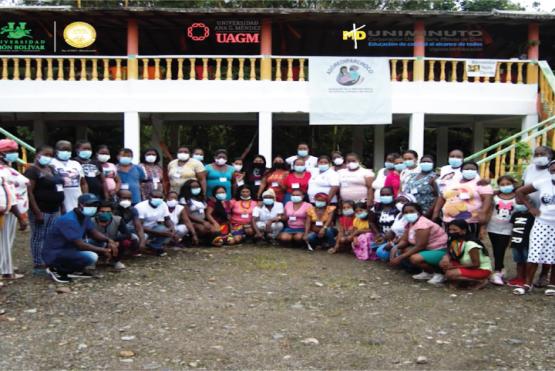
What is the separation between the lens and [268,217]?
24.9 feet

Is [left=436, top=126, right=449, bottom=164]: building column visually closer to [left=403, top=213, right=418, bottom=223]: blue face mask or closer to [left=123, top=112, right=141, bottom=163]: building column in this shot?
[left=123, top=112, right=141, bottom=163]: building column

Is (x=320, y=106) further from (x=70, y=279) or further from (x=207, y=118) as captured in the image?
(x=70, y=279)

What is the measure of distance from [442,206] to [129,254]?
3.64 meters

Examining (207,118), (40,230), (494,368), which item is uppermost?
(207,118)

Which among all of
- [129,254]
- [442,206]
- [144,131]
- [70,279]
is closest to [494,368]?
[442,206]

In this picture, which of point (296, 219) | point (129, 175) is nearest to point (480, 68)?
point (296, 219)

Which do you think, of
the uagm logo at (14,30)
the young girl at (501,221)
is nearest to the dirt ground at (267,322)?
the young girl at (501,221)

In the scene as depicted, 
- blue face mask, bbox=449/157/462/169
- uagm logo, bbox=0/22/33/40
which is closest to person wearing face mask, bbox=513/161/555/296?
blue face mask, bbox=449/157/462/169

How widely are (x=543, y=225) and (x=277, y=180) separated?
3.64 metres

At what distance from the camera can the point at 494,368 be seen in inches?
137

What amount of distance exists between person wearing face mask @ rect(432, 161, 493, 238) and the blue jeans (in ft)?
5.99

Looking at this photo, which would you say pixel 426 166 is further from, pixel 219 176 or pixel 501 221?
pixel 219 176

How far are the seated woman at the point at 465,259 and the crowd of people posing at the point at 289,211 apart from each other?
1 centimetres

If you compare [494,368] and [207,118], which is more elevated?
[207,118]
